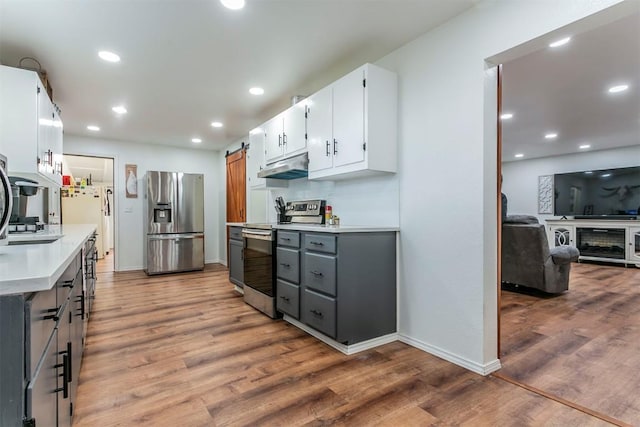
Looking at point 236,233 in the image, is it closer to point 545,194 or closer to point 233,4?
point 233,4

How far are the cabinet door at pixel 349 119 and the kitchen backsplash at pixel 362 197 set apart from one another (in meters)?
0.40

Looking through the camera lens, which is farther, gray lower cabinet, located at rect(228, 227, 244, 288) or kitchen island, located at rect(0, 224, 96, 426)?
gray lower cabinet, located at rect(228, 227, 244, 288)

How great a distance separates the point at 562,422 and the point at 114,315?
3758 mm

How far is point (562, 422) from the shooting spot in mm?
1615

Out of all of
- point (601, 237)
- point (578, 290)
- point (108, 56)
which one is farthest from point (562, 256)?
point (108, 56)

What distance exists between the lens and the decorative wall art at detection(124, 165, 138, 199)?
238 inches

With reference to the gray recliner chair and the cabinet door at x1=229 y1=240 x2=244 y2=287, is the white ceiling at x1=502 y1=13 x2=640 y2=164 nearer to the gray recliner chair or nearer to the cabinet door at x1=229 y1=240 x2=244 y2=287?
the gray recliner chair

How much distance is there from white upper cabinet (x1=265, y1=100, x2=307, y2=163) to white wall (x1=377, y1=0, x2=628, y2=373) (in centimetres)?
107

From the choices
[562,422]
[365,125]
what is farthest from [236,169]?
[562,422]

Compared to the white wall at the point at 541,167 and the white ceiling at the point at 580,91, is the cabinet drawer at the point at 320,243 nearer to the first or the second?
the white ceiling at the point at 580,91

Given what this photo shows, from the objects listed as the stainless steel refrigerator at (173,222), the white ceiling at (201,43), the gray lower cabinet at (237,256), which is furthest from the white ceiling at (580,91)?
the stainless steel refrigerator at (173,222)

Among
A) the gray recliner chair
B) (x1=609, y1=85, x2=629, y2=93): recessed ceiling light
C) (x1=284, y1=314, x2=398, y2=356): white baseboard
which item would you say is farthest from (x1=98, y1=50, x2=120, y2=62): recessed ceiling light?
(x1=609, y1=85, x2=629, y2=93): recessed ceiling light

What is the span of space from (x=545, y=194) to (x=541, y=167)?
670mm

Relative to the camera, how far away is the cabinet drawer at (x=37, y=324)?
2.75ft
